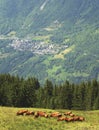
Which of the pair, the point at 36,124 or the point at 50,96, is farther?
the point at 50,96

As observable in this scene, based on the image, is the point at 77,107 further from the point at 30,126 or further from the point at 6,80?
the point at 30,126

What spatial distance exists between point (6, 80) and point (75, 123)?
11927 cm

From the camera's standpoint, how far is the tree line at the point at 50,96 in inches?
7185

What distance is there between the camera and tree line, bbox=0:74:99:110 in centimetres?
18250

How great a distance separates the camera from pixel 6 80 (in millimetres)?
197500

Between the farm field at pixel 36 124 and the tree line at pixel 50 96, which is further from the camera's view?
the tree line at pixel 50 96

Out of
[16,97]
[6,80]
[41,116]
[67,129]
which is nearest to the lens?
[67,129]

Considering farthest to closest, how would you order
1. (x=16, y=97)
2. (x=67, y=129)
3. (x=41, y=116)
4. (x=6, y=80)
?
(x=6, y=80), (x=16, y=97), (x=41, y=116), (x=67, y=129)

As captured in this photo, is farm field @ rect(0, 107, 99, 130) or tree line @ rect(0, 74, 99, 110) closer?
farm field @ rect(0, 107, 99, 130)

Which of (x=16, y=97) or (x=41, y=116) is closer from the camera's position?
(x=41, y=116)

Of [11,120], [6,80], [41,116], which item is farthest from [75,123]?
[6,80]

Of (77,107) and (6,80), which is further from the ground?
(6,80)

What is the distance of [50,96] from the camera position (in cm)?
19412

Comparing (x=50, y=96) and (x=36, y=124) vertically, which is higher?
(x=50, y=96)
